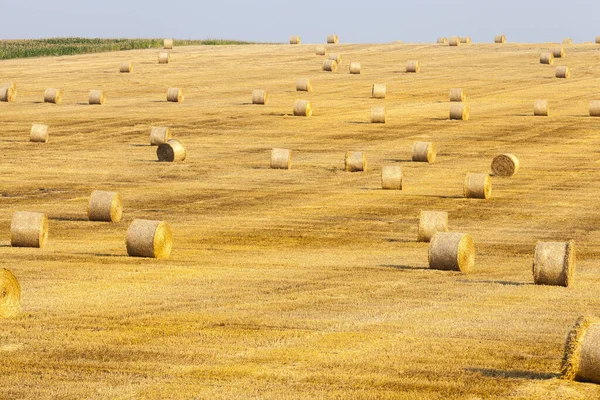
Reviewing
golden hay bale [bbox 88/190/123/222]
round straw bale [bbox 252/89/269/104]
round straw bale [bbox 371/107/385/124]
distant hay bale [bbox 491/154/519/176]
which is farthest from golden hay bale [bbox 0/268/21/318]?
round straw bale [bbox 252/89/269/104]

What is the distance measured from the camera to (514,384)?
1407cm

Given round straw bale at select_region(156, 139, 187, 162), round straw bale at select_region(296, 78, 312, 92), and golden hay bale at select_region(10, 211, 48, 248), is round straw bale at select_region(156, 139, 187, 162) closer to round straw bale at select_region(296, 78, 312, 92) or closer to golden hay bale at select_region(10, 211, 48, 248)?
golden hay bale at select_region(10, 211, 48, 248)

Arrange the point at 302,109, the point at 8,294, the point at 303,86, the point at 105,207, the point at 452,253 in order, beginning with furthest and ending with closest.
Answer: the point at 303,86
the point at 302,109
the point at 105,207
the point at 452,253
the point at 8,294

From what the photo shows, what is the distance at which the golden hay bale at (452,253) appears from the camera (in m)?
21.6

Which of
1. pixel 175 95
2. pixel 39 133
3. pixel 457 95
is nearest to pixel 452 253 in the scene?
pixel 39 133

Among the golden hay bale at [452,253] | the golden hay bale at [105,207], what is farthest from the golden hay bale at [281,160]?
the golden hay bale at [452,253]

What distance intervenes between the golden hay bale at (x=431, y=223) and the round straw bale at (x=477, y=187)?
22.0 ft

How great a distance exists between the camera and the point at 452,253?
70.8 feet

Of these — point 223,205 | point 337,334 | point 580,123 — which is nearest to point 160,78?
point 580,123

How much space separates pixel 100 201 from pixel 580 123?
27.5 meters

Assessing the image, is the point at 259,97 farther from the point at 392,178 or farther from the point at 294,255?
the point at 294,255

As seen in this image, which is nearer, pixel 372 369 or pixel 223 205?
pixel 372 369

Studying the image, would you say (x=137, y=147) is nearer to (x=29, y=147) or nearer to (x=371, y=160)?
(x=29, y=147)

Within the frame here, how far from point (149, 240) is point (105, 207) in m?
5.36
